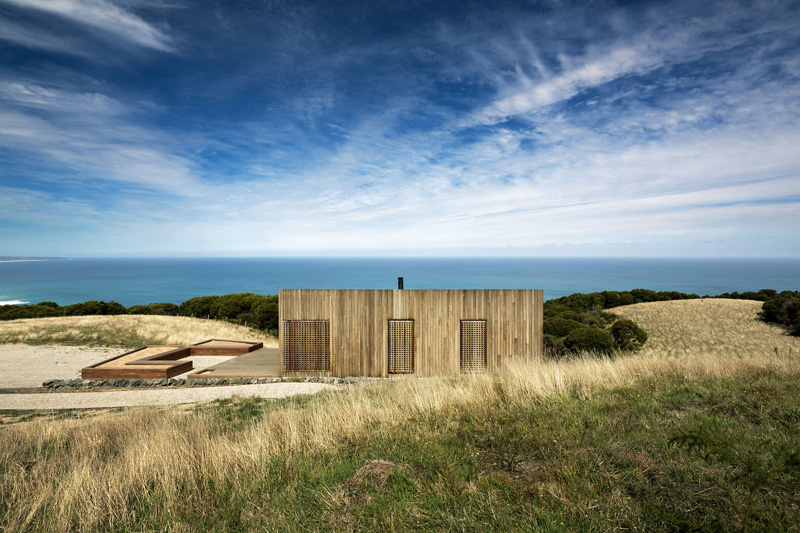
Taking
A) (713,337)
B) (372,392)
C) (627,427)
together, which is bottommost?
(713,337)

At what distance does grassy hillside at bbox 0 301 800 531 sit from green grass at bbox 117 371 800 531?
0.05 feet

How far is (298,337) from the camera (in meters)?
12.0

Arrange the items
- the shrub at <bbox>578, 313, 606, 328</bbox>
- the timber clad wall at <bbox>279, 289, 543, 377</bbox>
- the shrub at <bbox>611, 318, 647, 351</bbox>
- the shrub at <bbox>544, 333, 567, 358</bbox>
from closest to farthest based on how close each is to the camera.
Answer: the timber clad wall at <bbox>279, 289, 543, 377</bbox> < the shrub at <bbox>544, 333, 567, 358</bbox> < the shrub at <bbox>611, 318, 647, 351</bbox> < the shrub at <bbox>578, 313, 606, 328</bbox>

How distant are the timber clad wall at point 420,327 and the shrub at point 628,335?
37.0ft

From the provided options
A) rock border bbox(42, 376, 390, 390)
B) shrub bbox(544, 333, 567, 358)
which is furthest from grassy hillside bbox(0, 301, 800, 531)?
shrub bbox(544, 333, 567, 358)

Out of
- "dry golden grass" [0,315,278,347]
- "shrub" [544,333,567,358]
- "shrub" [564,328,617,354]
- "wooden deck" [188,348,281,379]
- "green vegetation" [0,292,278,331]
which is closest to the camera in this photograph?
"wooden deck" [188,348,281,379]

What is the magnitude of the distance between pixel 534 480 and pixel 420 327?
339 inches

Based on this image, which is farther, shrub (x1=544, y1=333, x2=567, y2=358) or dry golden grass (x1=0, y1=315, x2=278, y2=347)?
dry golden grass (x1=0, y1=315, x2=278, y2=347)

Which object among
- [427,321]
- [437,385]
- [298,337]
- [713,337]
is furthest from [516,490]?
[713,337]

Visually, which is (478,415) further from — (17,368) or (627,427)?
(17,368)

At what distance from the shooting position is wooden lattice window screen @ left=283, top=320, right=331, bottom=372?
12.0 meters

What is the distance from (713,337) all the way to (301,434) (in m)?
27.7

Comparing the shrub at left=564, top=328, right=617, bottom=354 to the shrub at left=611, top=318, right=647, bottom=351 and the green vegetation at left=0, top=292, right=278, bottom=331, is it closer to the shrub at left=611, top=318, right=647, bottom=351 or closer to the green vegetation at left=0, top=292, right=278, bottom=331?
the shrub at left=611, top=318, right=647, bottom=351

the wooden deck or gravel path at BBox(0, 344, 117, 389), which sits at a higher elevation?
the wooden deck
